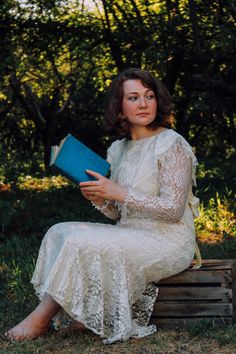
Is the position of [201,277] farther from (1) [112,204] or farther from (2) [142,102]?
(2) [142,102]

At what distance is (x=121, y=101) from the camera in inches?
170

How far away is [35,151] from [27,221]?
200 inches

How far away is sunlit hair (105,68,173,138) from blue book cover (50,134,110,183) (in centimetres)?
31

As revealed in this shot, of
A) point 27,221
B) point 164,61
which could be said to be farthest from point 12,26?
point 27,221

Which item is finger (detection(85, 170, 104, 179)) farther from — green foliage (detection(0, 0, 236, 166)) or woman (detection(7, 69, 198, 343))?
green foliage (detection(0, 0, 236, 166))

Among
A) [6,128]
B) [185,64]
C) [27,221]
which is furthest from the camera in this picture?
[6,128]

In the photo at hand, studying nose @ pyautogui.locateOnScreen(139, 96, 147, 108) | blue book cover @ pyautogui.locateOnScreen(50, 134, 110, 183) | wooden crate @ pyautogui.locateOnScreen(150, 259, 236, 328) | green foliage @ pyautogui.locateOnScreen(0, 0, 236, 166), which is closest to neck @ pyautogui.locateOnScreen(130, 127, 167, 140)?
nose @ pyautogui.locateOnScreen(139, 96, 147, 108)

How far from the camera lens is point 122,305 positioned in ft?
12.8

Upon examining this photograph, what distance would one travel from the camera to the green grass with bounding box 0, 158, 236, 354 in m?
3.97

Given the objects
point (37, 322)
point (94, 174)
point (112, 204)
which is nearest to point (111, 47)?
point (112, 204)

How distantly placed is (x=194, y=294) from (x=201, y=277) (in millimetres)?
100

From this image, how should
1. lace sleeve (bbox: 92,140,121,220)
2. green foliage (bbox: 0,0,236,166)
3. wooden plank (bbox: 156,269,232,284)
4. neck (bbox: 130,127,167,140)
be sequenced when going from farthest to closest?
1. green foliage (bbox: 0,0,236,166)
2. lace sleeve (bbox: 92,140,121,220)
3. neck (bbox: 130,127,167,140)
4. wooden plank (bbox: 156,269,232,284)

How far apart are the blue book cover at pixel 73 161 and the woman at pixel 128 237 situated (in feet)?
0.23

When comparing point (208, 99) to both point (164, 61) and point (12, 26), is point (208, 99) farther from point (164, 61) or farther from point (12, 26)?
point (12, 26)
